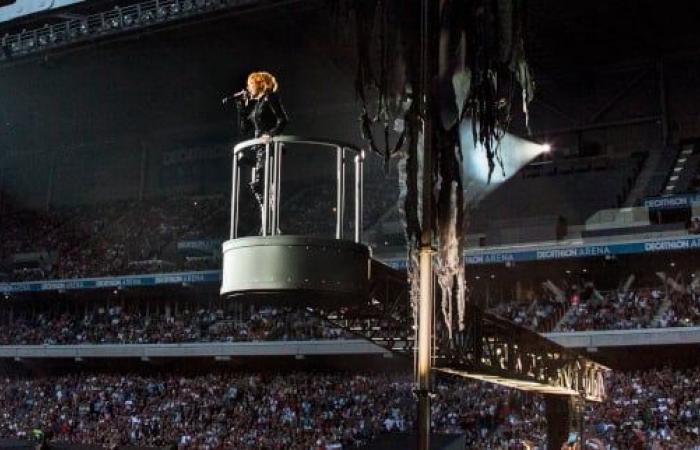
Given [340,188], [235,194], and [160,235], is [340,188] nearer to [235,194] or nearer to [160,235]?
[235,194]

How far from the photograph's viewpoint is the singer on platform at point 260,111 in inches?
306

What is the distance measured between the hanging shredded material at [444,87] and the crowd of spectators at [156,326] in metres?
27.6

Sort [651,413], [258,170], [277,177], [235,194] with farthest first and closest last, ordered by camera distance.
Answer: [651,413], [258,170], [235,194], [277,177]

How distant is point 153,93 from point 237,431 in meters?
18.0

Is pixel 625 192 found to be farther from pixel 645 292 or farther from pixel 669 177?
pixel 645 292

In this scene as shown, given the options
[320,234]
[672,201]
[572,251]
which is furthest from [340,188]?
[672,201]

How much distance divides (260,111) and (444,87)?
1.72m

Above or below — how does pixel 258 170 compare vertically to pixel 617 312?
below

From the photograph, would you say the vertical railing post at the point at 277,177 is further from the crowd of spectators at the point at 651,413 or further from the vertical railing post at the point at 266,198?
the crowd of spectators at the point at 651,413

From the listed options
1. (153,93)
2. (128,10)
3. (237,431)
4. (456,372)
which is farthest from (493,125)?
(153,93)

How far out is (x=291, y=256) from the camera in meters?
7.28

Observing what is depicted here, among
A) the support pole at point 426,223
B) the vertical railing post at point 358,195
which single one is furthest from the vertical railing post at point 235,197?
the support pole at point 426,223

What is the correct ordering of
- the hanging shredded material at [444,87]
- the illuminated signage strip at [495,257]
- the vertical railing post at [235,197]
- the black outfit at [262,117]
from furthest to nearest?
the illuminated signage strip at [495,257]
the black outfit at [262,117]
the vertical railing post at [235,197]
the hanging shredded material at [444,87]

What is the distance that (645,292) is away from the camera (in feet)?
111
